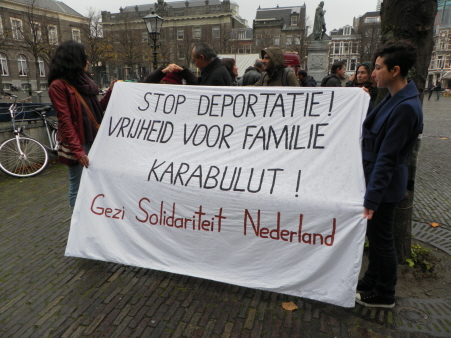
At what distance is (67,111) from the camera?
3148 millimetres

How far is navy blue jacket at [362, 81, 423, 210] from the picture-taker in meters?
2.04

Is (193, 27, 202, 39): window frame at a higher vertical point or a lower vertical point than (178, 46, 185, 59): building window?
higher

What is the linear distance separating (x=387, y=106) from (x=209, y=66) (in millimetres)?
2245

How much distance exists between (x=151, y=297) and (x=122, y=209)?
77 centimetres

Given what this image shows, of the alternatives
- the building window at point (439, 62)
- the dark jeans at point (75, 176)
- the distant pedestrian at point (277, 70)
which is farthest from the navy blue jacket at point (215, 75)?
the building window at point (439, 62)

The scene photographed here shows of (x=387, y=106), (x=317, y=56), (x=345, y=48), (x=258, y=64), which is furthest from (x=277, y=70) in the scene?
(x=345, y=48)

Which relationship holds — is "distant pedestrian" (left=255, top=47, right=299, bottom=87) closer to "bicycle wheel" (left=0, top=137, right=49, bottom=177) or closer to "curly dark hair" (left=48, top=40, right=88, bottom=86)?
"curly dark hair" (left=48, top=40, right=88, bottom=86)

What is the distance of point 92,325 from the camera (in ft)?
7.71

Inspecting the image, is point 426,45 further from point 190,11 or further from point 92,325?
point 190,11

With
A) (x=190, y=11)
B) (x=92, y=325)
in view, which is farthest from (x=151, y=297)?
(x=190, y=11)

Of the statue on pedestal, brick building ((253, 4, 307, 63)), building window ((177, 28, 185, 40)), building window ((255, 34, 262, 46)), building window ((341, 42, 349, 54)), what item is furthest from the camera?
building window ((341, 42, 349, 54))

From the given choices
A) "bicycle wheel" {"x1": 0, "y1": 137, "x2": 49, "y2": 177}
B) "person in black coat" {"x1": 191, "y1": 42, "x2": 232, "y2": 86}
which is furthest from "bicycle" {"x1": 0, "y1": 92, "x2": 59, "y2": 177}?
"person in black coat" {"x1": 191, "y1": 42, "x2": 232, "y2": 86}

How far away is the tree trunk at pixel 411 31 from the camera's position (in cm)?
263

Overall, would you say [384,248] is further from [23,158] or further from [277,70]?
[23,158]
